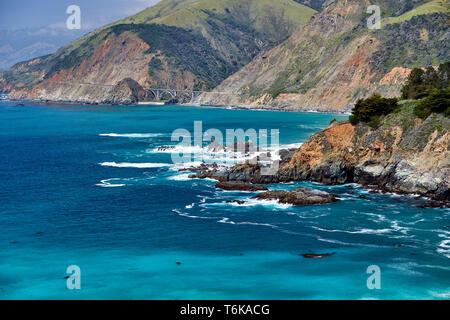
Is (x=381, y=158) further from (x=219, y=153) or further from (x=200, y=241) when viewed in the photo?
(x=219, y=153)

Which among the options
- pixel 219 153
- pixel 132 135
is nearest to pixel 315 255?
pixel 219 153

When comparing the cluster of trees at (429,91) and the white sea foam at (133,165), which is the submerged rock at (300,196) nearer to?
the cluster of trees at (429,91)

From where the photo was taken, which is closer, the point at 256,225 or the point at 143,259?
the point at 143,259

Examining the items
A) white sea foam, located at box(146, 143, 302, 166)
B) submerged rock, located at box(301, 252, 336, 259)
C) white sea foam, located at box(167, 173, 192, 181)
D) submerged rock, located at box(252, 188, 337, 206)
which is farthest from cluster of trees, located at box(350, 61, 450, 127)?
submerged rock, located at box(301, 252, 336, 259)

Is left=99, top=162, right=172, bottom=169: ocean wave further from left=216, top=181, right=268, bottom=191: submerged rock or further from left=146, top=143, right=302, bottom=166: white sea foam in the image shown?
left=216, top=181, right=268, bottom=191: submerged rock
